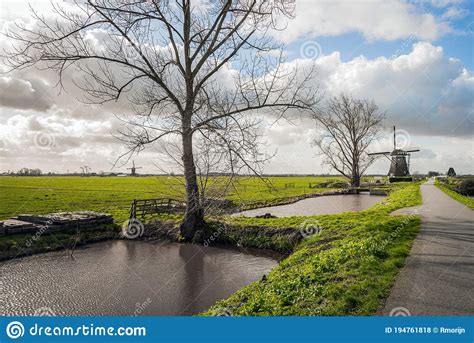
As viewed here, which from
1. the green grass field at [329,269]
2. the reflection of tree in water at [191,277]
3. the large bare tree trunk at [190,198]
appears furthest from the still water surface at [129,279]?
the green grass field at [329,269]

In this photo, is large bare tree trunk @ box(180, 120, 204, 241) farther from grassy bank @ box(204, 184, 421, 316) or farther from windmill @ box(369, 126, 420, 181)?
windmill @ box(369, 126, 420, 181)

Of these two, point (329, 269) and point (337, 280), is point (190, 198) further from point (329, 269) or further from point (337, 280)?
point (337, 280)

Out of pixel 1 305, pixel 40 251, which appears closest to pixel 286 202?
pixel 40 251

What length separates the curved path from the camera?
5605mm

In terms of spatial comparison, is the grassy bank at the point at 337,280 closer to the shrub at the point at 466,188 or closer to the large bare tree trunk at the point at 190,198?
the large bare tree trunk at the point at 190,198

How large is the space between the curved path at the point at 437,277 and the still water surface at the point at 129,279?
4975 mm

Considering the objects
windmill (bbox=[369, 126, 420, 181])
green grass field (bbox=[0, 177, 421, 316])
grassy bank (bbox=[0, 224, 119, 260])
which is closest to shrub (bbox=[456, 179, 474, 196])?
windmill (bbox=[369, 126, 420, 181])

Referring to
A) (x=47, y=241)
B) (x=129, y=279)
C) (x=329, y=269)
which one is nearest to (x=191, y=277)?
(x=129, y=279)

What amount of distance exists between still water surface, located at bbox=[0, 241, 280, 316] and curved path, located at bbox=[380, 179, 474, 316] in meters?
4.98

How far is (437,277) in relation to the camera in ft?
22.8

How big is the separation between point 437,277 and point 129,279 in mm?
9459

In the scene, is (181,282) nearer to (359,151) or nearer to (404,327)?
(404,327)

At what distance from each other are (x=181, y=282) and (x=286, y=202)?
77.4ft

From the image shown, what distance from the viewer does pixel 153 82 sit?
16.6m
